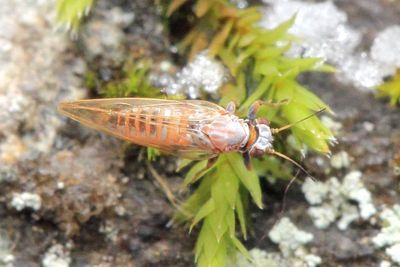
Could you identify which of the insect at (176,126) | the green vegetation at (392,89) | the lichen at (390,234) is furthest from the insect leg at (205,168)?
the green vegetation at (392,89)

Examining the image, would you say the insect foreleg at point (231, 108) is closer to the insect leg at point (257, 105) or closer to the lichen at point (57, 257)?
the insect leg at point (257, 105)

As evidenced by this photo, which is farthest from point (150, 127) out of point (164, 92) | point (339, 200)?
point (339, 200)

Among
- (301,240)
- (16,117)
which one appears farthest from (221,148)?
(16,117)

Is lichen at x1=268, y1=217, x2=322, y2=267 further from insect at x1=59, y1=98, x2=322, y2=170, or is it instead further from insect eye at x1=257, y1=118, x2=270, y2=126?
insect eye at x1=257, y1=118, x2=270, y2=126

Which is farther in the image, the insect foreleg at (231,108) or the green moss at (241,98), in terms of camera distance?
the insect foreleg at (231,108)

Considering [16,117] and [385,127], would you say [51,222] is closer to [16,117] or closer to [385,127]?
[16,117]

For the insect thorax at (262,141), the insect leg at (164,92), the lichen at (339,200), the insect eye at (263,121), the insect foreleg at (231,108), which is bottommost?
the lichen at (339,200)

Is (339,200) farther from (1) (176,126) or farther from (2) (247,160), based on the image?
(1) (176,126)
